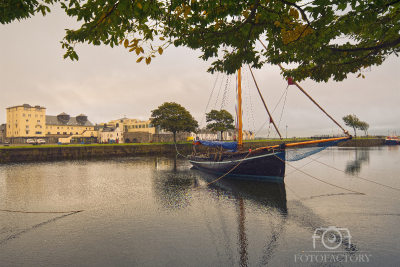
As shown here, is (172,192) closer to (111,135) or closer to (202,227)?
(202,227)

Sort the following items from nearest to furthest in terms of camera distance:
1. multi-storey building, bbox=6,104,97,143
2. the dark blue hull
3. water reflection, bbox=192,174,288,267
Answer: water reflection, bbox=192,174,288,267 → the dark blue hull → multi-storey building, bbox=6,104,97,143

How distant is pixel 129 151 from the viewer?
2005 inches

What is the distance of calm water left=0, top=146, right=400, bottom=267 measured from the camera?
23.3 feet

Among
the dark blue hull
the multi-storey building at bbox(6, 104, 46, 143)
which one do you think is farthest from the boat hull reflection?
the multi-storey building at bbox(6, 104, 46, 143)

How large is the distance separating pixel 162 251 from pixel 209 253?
162 centimetres

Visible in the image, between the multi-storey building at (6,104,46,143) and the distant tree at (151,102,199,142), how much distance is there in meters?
55.3

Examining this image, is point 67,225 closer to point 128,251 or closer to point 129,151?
point 128,251

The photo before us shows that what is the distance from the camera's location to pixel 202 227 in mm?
9578

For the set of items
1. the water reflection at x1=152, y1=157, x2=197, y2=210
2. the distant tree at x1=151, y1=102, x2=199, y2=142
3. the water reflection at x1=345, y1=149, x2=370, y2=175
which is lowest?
the water reflection at x1=345, y1=149, x2=370, y2=175

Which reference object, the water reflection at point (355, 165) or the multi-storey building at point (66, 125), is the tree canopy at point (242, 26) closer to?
the water reflection at point (355, 165)

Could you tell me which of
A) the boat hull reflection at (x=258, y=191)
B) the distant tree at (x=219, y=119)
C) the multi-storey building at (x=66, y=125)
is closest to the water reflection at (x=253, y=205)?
the boat hull reflection at (x=258, y=191)

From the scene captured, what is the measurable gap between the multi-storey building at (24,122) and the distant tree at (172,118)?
55260 millimetres

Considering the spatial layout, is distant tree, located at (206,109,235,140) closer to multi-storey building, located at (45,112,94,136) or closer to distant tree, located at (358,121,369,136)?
multi-storey building, located at (45,112,94,136)

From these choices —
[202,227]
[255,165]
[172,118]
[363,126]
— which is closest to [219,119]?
[172,118]
